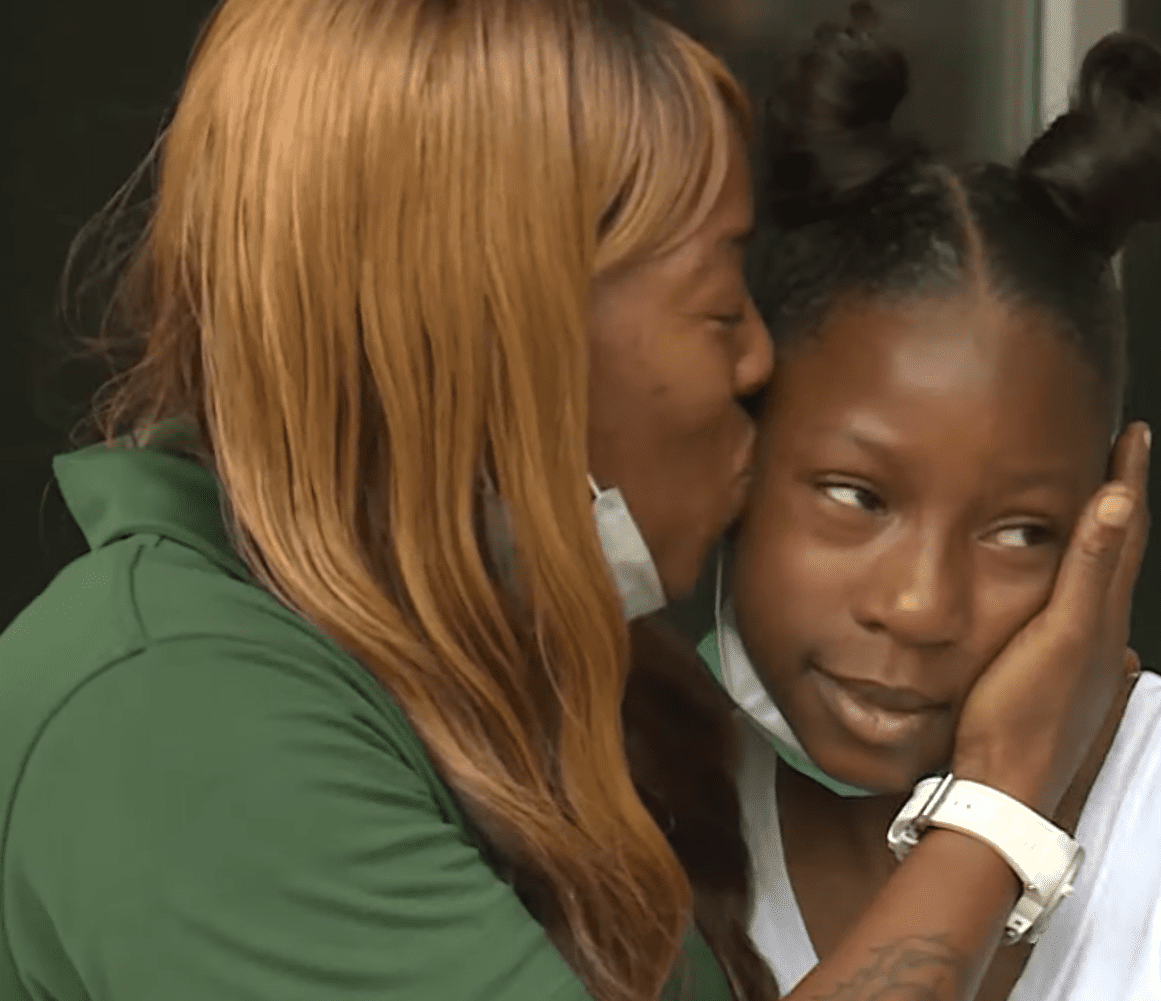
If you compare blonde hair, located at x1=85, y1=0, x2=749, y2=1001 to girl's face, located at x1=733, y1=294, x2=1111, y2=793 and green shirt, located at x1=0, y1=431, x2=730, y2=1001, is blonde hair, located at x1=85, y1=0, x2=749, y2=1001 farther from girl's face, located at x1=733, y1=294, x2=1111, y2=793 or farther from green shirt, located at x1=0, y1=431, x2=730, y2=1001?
girl's face, located at x1=733, y1=294, x2=1111, y2=793

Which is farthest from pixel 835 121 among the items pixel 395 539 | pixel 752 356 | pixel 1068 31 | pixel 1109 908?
pixel 1068 31

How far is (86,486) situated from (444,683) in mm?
240

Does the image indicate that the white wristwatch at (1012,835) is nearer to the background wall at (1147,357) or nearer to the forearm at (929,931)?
the forearm at (929,931)

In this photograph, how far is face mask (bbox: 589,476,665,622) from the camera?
117cm

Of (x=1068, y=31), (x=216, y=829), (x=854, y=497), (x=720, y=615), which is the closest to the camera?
(x=216, y=829)

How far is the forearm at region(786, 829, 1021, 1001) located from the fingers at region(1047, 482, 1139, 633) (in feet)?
0.63

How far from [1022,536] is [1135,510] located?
83 mm

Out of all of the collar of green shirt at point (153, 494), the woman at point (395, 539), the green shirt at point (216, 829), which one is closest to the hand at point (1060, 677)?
the woman at point (395, 539)

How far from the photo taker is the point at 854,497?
1287 mm

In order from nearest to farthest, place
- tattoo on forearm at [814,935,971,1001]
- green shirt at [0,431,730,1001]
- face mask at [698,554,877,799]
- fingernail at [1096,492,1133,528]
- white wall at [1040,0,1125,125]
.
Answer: green shirt at [0,431,730,1001] → tattoo on forearm at [814,935,971,1001] → fingernail at [1096,492,1133,528] → face mask at [698,554,877,799] → white wall at [1040,0,1125,125]

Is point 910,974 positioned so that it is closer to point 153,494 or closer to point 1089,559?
point 1089,559

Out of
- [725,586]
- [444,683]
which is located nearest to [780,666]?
[725,586]

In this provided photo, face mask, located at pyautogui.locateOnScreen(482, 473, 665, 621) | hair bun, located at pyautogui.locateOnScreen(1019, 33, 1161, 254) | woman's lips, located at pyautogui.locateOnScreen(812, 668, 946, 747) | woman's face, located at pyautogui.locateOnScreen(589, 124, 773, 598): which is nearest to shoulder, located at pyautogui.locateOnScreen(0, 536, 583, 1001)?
Result: face mask, located at pyautogui.locateOnScreen(482, 473, 665, 621)

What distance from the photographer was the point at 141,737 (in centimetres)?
96
